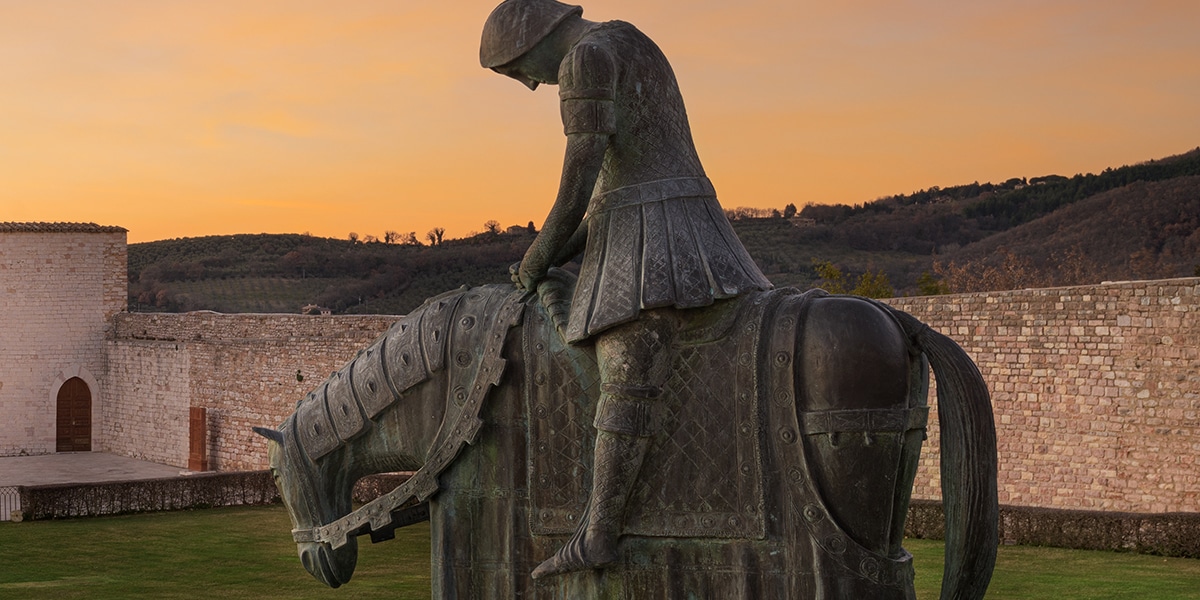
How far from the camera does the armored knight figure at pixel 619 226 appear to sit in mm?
4500

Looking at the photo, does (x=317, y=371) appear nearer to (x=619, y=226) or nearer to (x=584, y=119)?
(x=619, y=226)

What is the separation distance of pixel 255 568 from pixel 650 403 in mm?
9900

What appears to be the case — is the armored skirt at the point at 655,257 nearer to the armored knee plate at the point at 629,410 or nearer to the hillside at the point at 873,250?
the armored knee plate at the point at 629,410

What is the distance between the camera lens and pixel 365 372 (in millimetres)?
4984

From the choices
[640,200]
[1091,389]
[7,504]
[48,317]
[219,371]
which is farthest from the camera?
[48,317]

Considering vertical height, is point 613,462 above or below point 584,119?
below

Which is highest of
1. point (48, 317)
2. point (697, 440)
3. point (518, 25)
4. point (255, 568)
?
point (48, 317)

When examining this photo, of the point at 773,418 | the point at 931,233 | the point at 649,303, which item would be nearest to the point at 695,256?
the point at 649,303

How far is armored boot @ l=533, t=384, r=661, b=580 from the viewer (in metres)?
4.47

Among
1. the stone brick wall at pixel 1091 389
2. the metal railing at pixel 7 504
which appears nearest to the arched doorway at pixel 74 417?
the metal railing at pixel 7 504

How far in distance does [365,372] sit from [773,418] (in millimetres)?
1443

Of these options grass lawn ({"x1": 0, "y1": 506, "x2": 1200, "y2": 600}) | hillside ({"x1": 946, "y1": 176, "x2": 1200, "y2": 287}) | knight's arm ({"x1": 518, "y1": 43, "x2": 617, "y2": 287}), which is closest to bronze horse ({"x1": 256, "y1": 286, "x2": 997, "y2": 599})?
knight's arm ({"x1": 518, "y1": 43, "x2": 617, "y2": 287})

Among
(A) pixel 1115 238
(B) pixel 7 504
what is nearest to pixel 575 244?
(B) pixel 7 504

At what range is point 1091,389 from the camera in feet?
58.6
